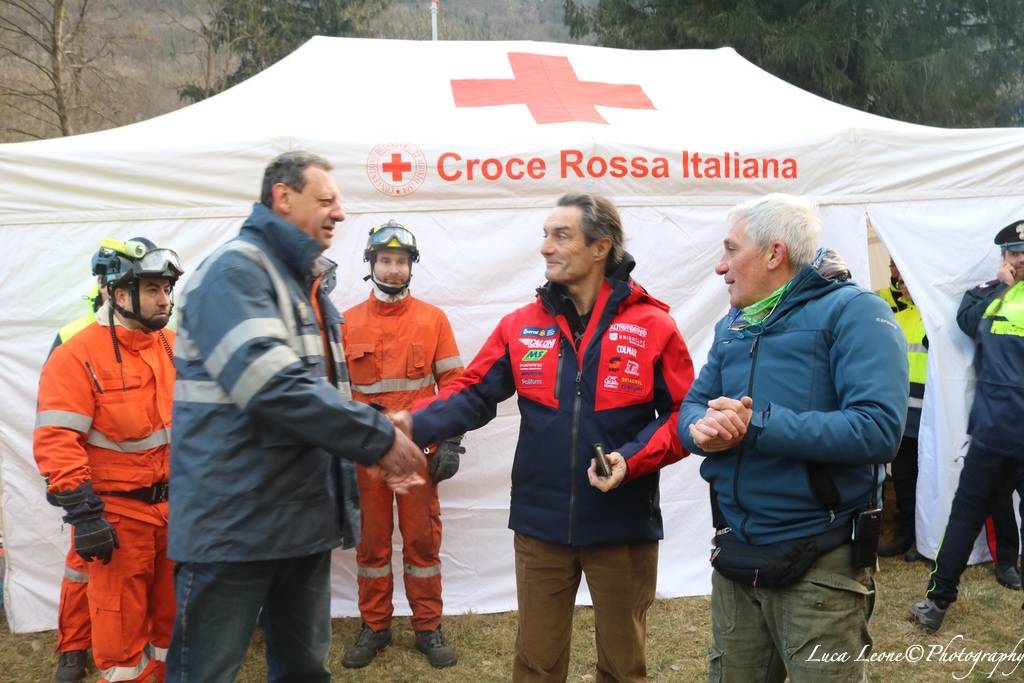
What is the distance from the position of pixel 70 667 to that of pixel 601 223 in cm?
358

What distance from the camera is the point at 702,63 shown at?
A: 274 inches

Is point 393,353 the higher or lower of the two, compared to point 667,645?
higher

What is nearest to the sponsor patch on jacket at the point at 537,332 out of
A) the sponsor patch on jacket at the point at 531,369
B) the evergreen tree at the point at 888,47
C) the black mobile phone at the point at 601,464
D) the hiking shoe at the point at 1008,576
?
the sponsor patch on jacket at the point at 531,369

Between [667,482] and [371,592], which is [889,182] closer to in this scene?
[667,482]

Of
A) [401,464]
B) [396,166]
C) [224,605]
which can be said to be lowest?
[224,605]

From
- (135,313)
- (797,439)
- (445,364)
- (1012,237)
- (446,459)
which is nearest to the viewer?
(797,439)

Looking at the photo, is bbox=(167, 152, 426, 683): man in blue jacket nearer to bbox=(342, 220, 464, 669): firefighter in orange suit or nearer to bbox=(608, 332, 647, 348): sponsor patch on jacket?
bbox=(608, 332, 647, 348): sponsor patch on jacket

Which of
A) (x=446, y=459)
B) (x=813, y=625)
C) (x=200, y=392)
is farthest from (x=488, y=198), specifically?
(x=813, y=625)

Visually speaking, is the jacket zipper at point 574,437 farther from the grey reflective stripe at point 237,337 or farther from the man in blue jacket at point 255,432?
the grey reflective stripe at point 237,337

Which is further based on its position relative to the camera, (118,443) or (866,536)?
(118,443)

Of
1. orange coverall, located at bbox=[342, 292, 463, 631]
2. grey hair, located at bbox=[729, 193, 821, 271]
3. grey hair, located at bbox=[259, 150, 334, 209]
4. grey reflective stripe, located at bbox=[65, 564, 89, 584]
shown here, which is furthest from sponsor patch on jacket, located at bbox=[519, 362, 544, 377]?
grey reflective stripe, located at bbox=[65, 564, 89, 584]

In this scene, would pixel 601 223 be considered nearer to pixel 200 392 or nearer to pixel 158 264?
pixel 200 392

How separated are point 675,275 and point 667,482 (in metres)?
1.31

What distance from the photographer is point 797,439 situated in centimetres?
230
